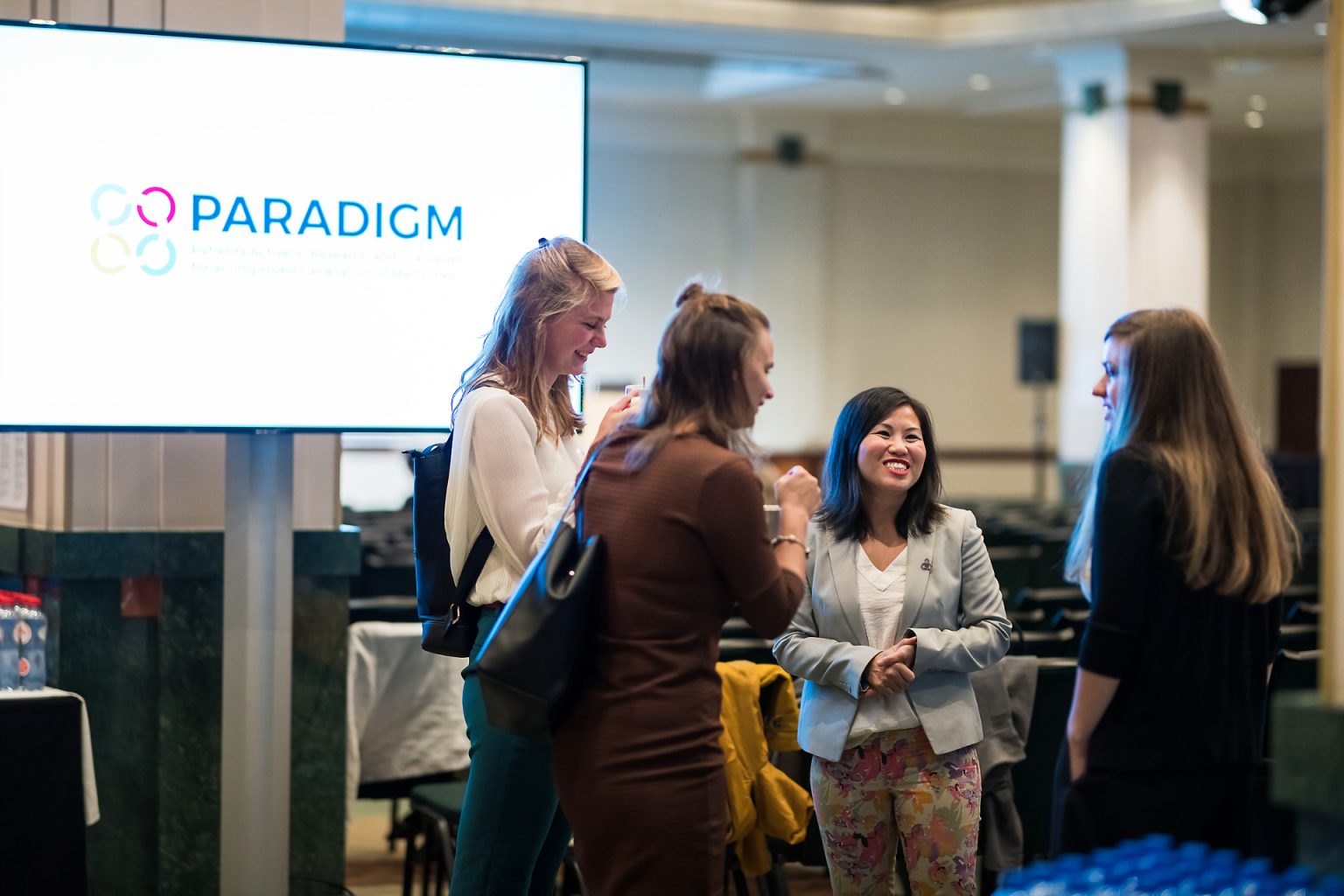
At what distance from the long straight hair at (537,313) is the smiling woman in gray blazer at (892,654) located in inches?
23.8

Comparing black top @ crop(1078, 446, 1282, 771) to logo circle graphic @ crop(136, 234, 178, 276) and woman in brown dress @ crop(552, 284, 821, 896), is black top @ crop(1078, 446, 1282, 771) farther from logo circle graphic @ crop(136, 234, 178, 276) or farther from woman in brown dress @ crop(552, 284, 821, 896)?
logo circle graphic @ crop(136, 234, 178, 276)

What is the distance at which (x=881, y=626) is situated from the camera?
3176mm

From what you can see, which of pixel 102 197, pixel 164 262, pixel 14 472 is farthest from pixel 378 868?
pixel 102 197

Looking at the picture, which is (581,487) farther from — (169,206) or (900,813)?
(169,206)

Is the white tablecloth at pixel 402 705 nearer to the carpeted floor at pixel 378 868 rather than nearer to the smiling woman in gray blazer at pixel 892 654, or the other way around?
the carpeted floor at pixel 378 868

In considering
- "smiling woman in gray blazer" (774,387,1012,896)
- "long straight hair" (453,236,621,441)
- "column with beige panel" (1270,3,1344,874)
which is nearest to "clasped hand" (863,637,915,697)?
"smiling woman in gray blazer" (774,387,1012,896)

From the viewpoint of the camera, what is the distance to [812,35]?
12359 millimetres

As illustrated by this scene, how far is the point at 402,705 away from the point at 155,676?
32.6 inches

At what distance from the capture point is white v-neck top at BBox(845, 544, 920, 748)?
3.07 meters

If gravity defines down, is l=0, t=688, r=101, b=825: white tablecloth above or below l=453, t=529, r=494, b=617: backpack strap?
below

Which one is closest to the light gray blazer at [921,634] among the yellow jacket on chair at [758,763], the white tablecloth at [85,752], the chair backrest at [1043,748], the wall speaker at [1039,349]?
the yellow jacket on chair at [758,763]

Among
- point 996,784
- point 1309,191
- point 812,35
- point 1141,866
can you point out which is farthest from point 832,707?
point 1309,191

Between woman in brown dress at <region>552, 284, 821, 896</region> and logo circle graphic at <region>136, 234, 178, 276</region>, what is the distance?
1.50 m

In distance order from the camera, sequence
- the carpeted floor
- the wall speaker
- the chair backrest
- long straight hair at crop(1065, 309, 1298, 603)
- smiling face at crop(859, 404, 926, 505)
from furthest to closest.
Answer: the wall speaker → the carpeted floor → the chair backrest → smiling face at crop(859, 404, 926, 505) → long straight hair at crop(1065, 309, 1298, 603)
